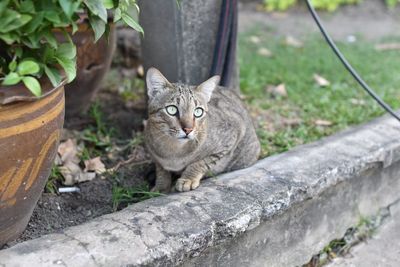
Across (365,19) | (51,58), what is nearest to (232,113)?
(51,58)

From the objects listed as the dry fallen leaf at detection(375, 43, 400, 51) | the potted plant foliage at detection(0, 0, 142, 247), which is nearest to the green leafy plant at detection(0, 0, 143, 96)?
the potted plant foliage at detection(0, 0, 142, 247)

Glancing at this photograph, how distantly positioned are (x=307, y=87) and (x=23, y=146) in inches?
130

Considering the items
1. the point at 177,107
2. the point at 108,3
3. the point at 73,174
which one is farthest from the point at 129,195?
the point at 108,3

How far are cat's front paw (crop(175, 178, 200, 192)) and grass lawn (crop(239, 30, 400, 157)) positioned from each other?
0.84m

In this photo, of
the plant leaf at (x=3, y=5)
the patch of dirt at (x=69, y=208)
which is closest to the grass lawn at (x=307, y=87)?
the patch of dirt at (x=69, y=208)

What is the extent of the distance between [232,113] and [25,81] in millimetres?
1711

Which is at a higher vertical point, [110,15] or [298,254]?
[110,15]

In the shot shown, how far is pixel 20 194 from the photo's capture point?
2572 millimetres

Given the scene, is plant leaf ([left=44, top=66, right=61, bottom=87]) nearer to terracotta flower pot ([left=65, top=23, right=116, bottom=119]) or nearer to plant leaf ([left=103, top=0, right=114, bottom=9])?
plant leaf ([left=103, top=0, right=114, bottom=9])

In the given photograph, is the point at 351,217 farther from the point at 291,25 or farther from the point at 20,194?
the point at 291,25

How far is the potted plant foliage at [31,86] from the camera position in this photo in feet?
7.43

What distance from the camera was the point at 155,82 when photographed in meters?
3.33

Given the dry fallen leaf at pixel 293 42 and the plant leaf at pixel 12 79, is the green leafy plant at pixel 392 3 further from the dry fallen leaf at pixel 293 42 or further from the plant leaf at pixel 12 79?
the plant leaf at pixel 12 79

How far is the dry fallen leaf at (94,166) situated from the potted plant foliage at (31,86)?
0.98 meters
